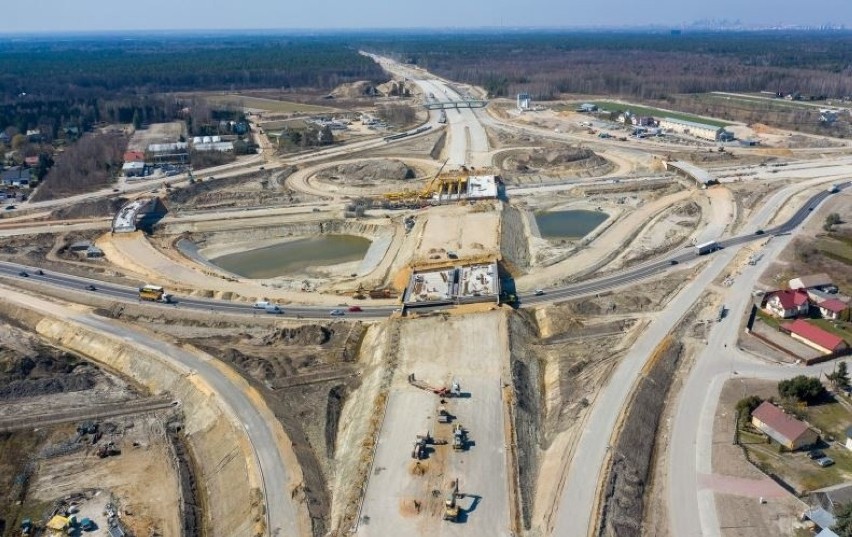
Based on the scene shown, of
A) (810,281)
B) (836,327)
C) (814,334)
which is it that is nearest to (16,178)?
(814,334)

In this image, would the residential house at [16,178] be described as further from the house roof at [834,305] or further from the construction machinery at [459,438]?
the house roof at [834,305]

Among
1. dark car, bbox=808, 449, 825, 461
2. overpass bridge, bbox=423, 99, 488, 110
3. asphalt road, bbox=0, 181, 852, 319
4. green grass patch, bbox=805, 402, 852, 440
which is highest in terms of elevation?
overpass bridge, bbox=423, 99, 488, 110

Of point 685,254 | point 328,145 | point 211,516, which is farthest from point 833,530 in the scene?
point 328,145

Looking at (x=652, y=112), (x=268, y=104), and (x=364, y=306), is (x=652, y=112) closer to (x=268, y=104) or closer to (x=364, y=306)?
(x=268, y=104)

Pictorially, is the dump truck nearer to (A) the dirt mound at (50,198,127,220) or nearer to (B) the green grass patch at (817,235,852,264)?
(A) the dirt mound at (50,198,127,220)

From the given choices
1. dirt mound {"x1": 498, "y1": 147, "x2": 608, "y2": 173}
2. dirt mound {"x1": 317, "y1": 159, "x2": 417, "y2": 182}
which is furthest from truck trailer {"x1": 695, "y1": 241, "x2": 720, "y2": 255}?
dirt mound {"x1": 317, "y1": 159, "x2": 417, "y2": 182}

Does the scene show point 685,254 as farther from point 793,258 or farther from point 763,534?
point 763,534
